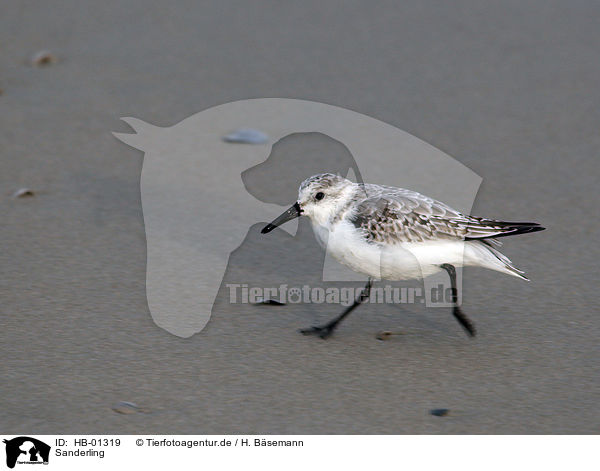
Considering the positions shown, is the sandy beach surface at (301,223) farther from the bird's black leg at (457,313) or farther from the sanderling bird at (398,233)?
the sanderling bird at (398,233)

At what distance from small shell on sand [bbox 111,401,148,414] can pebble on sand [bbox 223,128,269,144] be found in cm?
272

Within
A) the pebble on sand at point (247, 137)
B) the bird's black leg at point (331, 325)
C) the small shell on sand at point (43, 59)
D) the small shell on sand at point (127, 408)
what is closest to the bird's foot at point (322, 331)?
the bird's black leg at point (331, 325)

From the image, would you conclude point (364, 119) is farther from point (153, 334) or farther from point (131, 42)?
point (153, 334)

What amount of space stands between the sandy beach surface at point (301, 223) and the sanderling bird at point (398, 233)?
0.35 meters

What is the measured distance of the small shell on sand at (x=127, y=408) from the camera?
3.57 metres

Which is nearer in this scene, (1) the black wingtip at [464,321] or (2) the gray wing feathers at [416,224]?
(2) the gray wing feathers at [416,224]

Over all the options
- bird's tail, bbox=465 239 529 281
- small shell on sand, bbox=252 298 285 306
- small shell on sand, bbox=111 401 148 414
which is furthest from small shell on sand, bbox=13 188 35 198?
bird's tail, bbox=465 239 529 281

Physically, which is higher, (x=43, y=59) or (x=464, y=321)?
(x=43, y=59)
